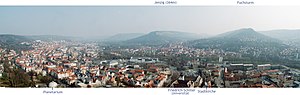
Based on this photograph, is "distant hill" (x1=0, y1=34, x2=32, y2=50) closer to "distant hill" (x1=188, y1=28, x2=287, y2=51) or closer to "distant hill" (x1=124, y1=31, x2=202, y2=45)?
"distant hill" (x1=124, y1=31, x2=202, y2=45)

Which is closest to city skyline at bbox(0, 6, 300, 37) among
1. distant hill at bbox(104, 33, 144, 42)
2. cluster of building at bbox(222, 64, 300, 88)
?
distant hill at bbox(104, 33, 144, 42)

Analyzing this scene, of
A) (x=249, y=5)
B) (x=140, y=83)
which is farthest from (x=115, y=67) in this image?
(x=249, y=5)

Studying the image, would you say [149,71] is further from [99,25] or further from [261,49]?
[261,49]

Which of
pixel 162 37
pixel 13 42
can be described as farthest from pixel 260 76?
pixel 13 42

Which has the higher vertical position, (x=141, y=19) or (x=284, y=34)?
(x=141, y=19)

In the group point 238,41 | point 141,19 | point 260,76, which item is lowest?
point 260,76

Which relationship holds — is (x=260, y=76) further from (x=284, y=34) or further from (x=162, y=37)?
(x=162, y=37)

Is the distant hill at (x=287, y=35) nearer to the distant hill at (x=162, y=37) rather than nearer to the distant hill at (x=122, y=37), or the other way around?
the distant hill at (x=162, y=37)
